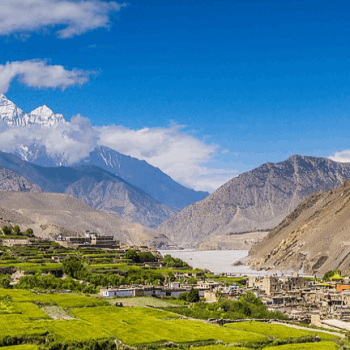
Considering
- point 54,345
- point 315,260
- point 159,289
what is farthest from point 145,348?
point 315,260

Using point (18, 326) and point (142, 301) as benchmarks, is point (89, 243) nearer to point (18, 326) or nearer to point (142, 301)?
point (142, 301)

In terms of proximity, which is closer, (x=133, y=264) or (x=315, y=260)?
(x=133, y=264)

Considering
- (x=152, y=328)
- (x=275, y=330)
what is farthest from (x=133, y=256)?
(x=152, y=328)

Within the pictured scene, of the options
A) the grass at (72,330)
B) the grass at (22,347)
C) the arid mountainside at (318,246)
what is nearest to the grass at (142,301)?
the grass at (72,330)

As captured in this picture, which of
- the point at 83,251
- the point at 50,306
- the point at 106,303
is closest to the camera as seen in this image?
the point at 50,306

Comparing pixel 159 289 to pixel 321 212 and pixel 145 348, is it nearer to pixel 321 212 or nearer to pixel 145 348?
pixel 145 348

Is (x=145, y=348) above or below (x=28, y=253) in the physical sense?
below
